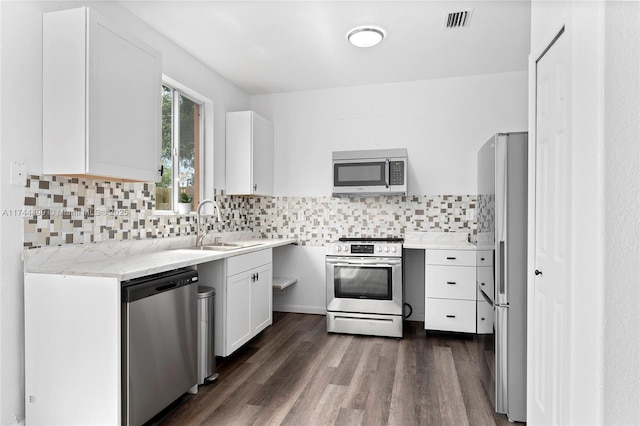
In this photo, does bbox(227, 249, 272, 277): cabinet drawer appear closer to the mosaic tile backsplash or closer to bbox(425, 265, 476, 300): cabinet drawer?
the mosaic tile backsplash

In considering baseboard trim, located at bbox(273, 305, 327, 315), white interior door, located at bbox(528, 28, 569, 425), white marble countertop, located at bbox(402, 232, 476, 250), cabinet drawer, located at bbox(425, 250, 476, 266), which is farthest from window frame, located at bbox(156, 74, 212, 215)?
white interior door, located at bbox(528, 28, 569, 425)

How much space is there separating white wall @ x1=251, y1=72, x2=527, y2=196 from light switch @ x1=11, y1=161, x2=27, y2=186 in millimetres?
2823

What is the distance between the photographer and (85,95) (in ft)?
6.48

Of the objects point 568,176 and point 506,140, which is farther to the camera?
point 506,140

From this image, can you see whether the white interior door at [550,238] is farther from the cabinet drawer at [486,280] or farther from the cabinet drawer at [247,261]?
the cabinet drawer at [247,261]

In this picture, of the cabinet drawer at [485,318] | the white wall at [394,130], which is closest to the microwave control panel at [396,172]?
the white wall at [394,130]

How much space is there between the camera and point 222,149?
3984mm

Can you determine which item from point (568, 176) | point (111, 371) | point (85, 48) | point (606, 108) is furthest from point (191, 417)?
point (606, 108)

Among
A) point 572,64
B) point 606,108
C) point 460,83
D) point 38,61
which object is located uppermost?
point 460,83

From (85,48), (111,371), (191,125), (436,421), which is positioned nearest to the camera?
(111,371)

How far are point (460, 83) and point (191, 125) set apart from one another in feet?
9.47

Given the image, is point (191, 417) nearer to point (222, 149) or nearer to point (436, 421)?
point (436, 421)

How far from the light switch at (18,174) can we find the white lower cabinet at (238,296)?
128 cm

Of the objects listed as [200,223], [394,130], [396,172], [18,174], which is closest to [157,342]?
[18,174]
